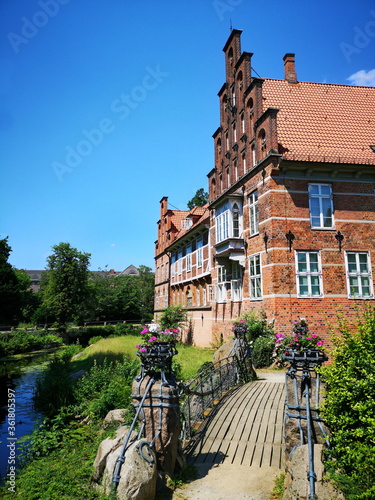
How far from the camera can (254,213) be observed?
1644cm

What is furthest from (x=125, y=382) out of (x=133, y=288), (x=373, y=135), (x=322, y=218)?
(x=133, y=288)

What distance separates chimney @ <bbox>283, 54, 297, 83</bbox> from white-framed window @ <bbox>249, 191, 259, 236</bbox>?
722 centimetres

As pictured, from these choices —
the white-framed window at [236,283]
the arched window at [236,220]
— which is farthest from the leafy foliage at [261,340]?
the arched window at [236,220]

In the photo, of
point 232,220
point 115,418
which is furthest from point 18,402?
point 232,220

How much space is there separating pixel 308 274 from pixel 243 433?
29.6 feet

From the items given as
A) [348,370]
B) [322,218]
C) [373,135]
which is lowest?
[348,370]

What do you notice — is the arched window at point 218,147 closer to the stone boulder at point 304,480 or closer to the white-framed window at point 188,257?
the white-framed window at point 188,257

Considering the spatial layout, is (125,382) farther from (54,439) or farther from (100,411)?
(54,439)

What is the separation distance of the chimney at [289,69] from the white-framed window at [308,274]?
10.2 m

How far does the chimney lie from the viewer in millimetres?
19047

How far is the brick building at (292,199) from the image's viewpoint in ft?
47.3

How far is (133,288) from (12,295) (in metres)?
26.5

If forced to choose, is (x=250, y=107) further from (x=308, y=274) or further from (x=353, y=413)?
(x=353, y=413)

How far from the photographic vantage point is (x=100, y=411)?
9.82m
